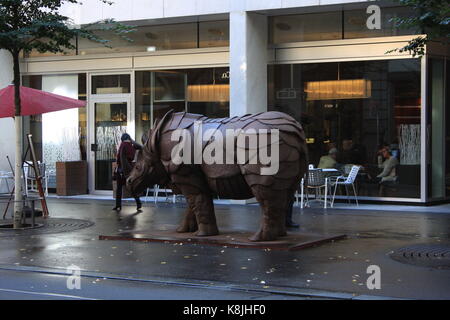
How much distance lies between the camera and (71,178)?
20.2m

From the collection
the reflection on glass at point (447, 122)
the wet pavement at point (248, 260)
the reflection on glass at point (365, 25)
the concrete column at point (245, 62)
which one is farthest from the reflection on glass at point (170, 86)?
the reflection on glass at point (447, 122)

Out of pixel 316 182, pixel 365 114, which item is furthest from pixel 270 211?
pixel 365 114

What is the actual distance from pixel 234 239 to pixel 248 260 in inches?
56.6

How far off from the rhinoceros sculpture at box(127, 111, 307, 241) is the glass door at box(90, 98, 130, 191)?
830 cm

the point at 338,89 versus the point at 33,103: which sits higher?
the point at 338,89

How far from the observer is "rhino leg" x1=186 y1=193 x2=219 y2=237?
11.5 meters

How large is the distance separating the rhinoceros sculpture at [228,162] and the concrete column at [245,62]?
17.9 feet

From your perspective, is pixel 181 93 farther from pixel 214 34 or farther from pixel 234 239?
pixel 234 239

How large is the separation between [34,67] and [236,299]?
15.5 metres

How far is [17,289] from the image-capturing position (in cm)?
829

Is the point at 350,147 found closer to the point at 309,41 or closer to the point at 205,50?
the point at 309,41

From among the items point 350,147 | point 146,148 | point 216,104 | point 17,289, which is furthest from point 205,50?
point 17,289

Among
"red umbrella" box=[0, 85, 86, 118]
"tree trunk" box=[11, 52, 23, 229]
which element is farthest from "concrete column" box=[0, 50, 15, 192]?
"tree trunk" box=[11, 52, 23, 229]

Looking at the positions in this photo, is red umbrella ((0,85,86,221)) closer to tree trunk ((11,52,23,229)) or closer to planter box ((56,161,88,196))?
tree trunk ((11,52,23,229))
